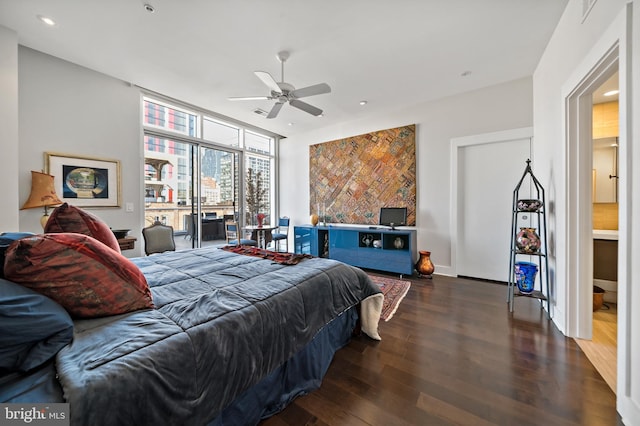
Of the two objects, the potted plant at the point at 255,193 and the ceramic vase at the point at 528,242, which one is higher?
the potted plant at the point at 255,193

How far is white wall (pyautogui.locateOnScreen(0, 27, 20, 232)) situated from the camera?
7.73 feet

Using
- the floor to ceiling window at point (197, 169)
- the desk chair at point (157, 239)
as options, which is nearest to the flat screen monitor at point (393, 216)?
the floor to ceiling window at point (197, 169)

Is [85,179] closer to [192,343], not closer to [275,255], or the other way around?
[275,255]

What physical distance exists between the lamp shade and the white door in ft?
17.7

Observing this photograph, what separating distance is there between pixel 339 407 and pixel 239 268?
3.75 feet

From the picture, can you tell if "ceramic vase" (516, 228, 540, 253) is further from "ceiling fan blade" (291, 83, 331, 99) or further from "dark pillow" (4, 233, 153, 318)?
"dark pillow" (4, 233, 153, 318)

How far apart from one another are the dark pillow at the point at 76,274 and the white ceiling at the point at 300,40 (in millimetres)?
2253

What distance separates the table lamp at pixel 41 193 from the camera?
2635 millimetres

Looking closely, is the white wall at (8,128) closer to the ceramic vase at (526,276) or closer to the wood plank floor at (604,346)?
the wood plank floor at (604,346)

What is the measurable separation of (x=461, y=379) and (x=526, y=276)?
1.79 m

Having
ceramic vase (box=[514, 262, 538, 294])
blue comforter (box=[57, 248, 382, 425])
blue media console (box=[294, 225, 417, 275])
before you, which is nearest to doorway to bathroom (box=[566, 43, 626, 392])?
ceramic vase (box=[514, 262, 538, 294])

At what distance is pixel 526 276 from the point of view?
2.71 m

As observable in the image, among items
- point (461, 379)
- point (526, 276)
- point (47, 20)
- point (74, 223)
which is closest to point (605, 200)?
point (526, 276)

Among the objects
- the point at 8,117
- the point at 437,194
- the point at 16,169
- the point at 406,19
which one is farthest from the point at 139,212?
the point at 437,194
